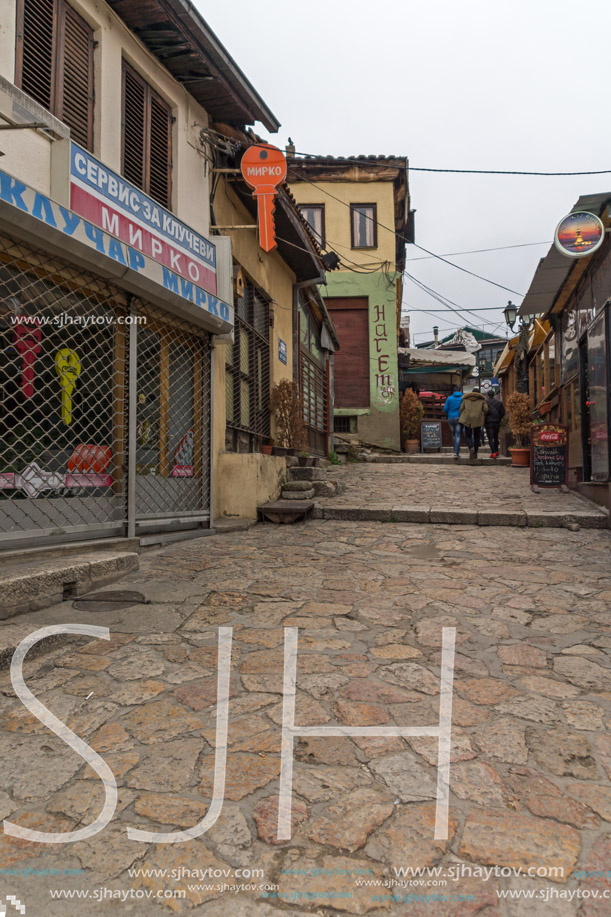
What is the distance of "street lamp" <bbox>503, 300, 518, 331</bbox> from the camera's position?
55.6 feet

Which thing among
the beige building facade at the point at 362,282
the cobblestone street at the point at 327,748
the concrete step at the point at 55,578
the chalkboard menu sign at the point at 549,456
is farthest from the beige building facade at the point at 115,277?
the beige building facade at the point at 362,282

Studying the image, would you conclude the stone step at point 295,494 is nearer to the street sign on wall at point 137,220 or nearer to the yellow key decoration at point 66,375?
the street sign on wall at point 137,220

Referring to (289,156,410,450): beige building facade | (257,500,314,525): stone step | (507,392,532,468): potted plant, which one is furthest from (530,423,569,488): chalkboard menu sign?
(289,156,410,450): beige building facade

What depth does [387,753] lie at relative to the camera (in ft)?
7.07

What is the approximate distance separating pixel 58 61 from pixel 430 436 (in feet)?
58.4

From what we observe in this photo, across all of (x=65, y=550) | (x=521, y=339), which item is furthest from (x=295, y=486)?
(x=521, y=339)

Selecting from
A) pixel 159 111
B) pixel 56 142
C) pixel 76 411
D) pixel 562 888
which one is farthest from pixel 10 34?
pixel 562 888

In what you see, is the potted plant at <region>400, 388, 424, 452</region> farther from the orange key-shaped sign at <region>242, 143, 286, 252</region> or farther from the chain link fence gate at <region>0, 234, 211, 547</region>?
the chain link fence gate at <region>0, 234, 211, 547</region>

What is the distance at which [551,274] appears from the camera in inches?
421

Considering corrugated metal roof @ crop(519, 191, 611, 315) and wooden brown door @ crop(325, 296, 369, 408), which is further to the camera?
wooden brown door @ crop(325, 296, 369, 408)

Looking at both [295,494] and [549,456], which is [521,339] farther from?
[295,494]

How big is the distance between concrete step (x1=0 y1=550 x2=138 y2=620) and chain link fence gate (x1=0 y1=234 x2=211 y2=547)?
1.53 ft

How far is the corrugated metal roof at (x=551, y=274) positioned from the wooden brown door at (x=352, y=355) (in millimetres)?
6224

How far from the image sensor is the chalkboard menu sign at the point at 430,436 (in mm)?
21312
